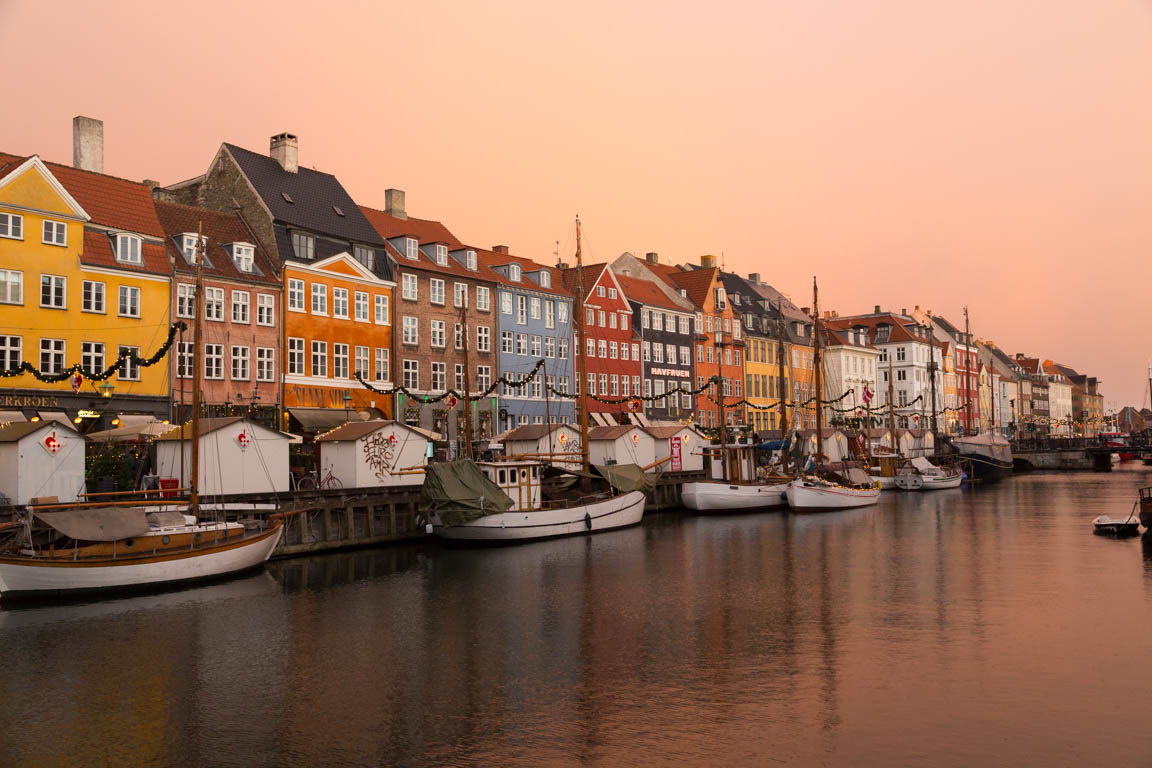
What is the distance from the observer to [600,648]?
842 inches

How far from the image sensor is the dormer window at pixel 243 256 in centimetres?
5128

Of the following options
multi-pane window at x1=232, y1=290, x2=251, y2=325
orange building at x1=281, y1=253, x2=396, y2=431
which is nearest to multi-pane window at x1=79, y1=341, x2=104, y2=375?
multi-pane window at x1=232, y1=290, x2=251, y2=325

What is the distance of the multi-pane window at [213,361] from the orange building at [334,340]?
12.6 ft

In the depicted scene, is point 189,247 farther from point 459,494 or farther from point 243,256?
point 459,494

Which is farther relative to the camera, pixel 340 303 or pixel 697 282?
pixel 697 282

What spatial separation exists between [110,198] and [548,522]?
87.7ft

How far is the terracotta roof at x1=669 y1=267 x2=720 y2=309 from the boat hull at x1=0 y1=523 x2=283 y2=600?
66375 millimetres

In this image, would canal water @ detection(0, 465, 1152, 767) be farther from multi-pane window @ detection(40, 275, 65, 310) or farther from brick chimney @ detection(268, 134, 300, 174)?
brick chimney @ detection(268, 134, 300, 174)

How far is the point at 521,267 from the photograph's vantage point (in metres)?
71.9

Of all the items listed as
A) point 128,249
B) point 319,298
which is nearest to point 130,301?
point 128,249

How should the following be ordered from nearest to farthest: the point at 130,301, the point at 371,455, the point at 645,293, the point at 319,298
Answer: the point at 371,455, the point at 130,301, the point at 319,298, the point at 645,293

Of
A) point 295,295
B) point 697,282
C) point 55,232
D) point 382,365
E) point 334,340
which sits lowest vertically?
point 382,365

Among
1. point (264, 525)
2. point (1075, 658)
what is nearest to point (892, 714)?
point (1075, 658)

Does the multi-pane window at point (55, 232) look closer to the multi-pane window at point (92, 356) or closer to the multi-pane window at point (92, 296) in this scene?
the multi-pane window at point (92, 296)
